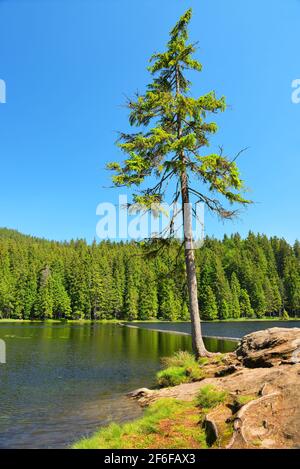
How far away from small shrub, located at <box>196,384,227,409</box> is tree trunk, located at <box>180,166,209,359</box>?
6.41 metres

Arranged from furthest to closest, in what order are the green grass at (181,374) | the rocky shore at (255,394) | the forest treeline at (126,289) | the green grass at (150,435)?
the forest treeline at (126,289) → the green grass at (181,374) → the green grass at (150,435) → the rocky shore at (255,394)

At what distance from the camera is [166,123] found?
18875 mm

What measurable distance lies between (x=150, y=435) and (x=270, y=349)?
750 centimetres

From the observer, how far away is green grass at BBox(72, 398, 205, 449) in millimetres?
7902

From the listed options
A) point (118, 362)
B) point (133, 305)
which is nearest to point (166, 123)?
point (118, 362)

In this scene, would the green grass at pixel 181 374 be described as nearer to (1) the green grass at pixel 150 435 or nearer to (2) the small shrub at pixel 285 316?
(1) the green grass at pixel 150 435

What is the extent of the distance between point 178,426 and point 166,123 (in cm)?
1447

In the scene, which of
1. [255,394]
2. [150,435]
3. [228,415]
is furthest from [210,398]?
[150,435]

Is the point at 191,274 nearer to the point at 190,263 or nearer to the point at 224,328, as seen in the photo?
the point at 190,263

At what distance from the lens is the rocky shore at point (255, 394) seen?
736 centimetres

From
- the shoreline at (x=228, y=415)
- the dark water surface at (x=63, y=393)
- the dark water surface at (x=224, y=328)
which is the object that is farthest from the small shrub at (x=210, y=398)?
the dark water surface at (x=224, y=328)

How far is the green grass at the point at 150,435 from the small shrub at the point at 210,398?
1.34 ft

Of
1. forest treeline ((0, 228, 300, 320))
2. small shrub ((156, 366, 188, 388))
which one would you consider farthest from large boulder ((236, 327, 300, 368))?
forest treeline ((0, 228, 300, 320))
